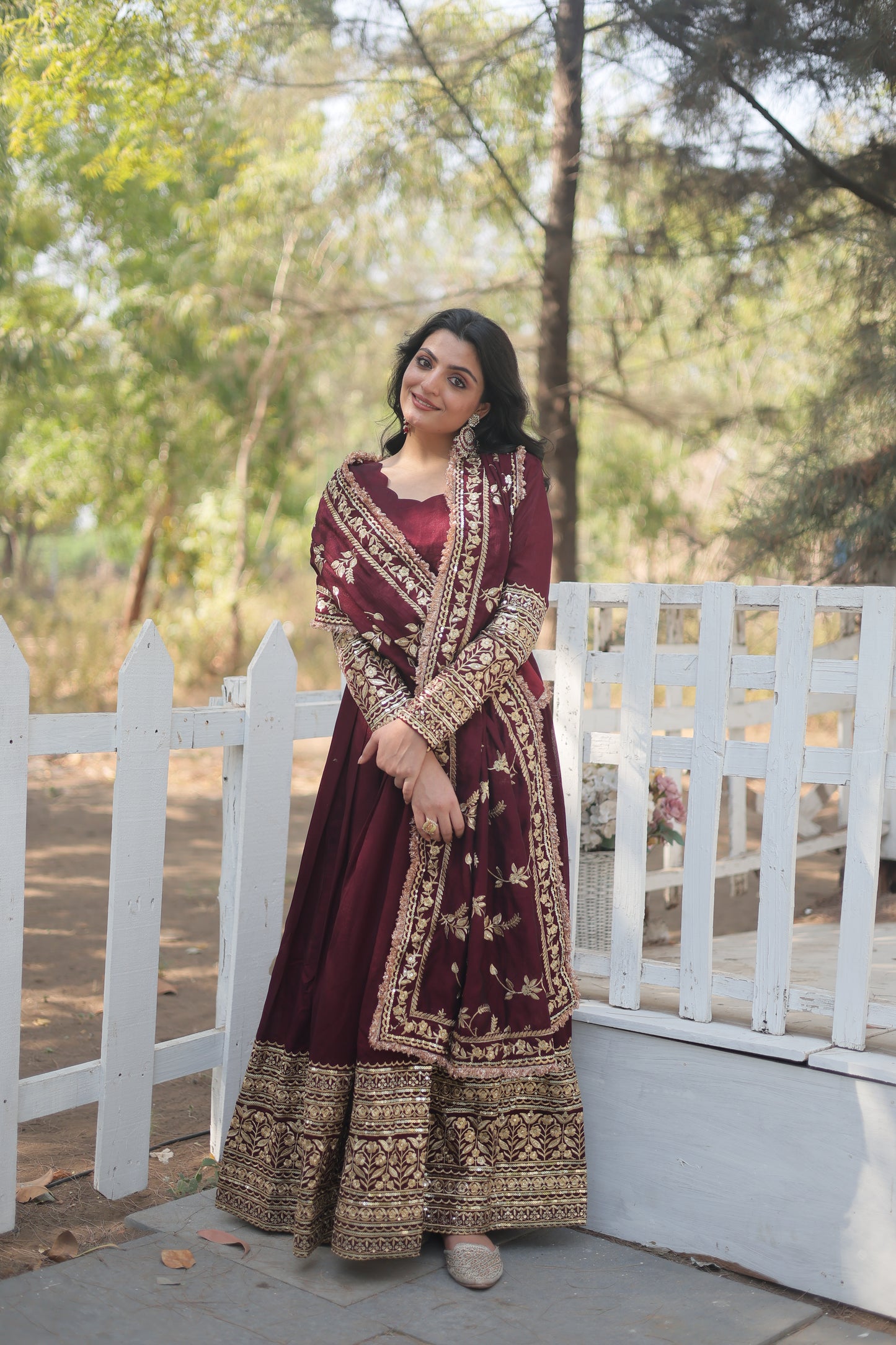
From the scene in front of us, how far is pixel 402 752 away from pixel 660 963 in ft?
2.65

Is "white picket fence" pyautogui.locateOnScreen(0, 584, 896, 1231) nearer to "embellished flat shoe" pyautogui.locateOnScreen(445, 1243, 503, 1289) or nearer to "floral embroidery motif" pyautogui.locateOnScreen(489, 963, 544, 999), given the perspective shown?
"floral embroidery motif" pyautogui.locateOnScreen(489, 963, 544, 999)

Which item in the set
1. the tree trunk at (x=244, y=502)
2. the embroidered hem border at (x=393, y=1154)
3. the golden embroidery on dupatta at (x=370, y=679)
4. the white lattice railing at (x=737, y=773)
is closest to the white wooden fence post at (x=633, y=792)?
the white lattice railing at (x=737, y=773)

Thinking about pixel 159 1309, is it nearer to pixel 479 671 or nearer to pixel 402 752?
pixel 402 752

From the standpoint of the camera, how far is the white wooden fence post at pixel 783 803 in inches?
96.7

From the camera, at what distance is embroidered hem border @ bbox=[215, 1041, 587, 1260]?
232 centimetres

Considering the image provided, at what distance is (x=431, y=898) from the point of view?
94.7 inches

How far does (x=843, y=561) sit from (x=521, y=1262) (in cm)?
271

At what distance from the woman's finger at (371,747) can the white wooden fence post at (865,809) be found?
939mm

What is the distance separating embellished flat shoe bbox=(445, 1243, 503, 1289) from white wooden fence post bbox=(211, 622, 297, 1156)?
697 mm

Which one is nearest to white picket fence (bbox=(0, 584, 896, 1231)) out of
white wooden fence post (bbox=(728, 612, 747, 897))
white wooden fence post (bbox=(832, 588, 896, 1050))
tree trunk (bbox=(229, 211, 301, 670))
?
white wooden fence post (bbox=(832, 588, 896, 1050))

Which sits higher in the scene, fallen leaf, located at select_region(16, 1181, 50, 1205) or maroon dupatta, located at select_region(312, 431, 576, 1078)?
maroon dupatta, located at select_region(312, 431, 576, 1078)

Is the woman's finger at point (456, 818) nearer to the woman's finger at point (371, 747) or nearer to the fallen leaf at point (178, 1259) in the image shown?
the woman's finger at point (371, 747)

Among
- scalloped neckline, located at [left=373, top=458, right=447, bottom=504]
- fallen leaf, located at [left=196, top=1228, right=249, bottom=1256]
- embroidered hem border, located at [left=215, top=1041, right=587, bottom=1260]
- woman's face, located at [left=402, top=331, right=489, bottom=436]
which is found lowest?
fallen leaf, located at [left=196, top=1228, right=249, bottom=1256]

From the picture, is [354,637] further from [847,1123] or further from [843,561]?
[843,561]
